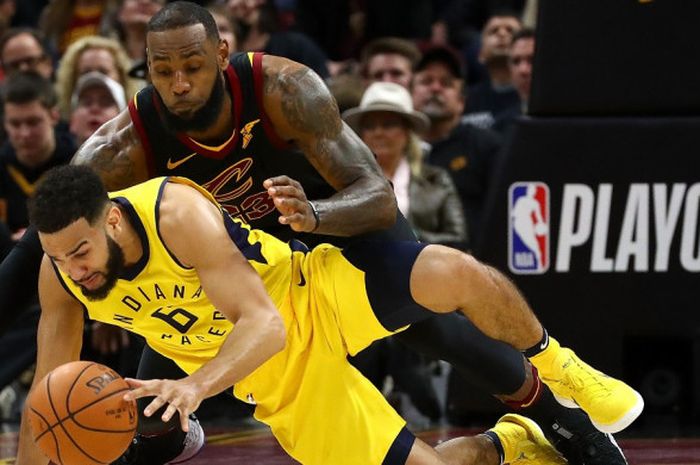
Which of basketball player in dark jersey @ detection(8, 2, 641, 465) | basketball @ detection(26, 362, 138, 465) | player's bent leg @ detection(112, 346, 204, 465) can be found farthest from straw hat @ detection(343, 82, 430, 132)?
basketball @ detection(26, 362, 138, 465)

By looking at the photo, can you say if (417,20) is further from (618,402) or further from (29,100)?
(618,402)

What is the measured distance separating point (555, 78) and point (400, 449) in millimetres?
2506

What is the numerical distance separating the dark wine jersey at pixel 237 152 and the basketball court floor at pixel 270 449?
1130mm

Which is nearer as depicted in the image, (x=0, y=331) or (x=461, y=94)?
(x=0, y=331)

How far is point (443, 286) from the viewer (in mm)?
4922

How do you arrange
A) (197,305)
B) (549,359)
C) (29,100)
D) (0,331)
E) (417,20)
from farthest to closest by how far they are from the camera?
(417,20) < (29,100) < (0,331) < (549,359) < (197,305)

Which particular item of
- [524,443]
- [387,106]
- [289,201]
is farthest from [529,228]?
[289,201]

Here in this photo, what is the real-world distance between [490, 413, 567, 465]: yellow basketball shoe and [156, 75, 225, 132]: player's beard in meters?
1.54

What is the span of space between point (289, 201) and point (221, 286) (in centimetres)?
34

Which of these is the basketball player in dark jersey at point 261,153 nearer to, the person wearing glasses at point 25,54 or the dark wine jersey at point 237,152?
the dark wine jersey at point 237,152

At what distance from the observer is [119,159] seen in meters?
5.55

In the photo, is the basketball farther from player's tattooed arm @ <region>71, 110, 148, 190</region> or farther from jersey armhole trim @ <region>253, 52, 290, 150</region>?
jersey armhole trim @ <region>253, 52, 290, 150</region>

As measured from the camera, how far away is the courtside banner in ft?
22.6

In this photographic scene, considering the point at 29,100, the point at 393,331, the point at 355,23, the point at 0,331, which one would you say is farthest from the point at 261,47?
the point at 393,331
